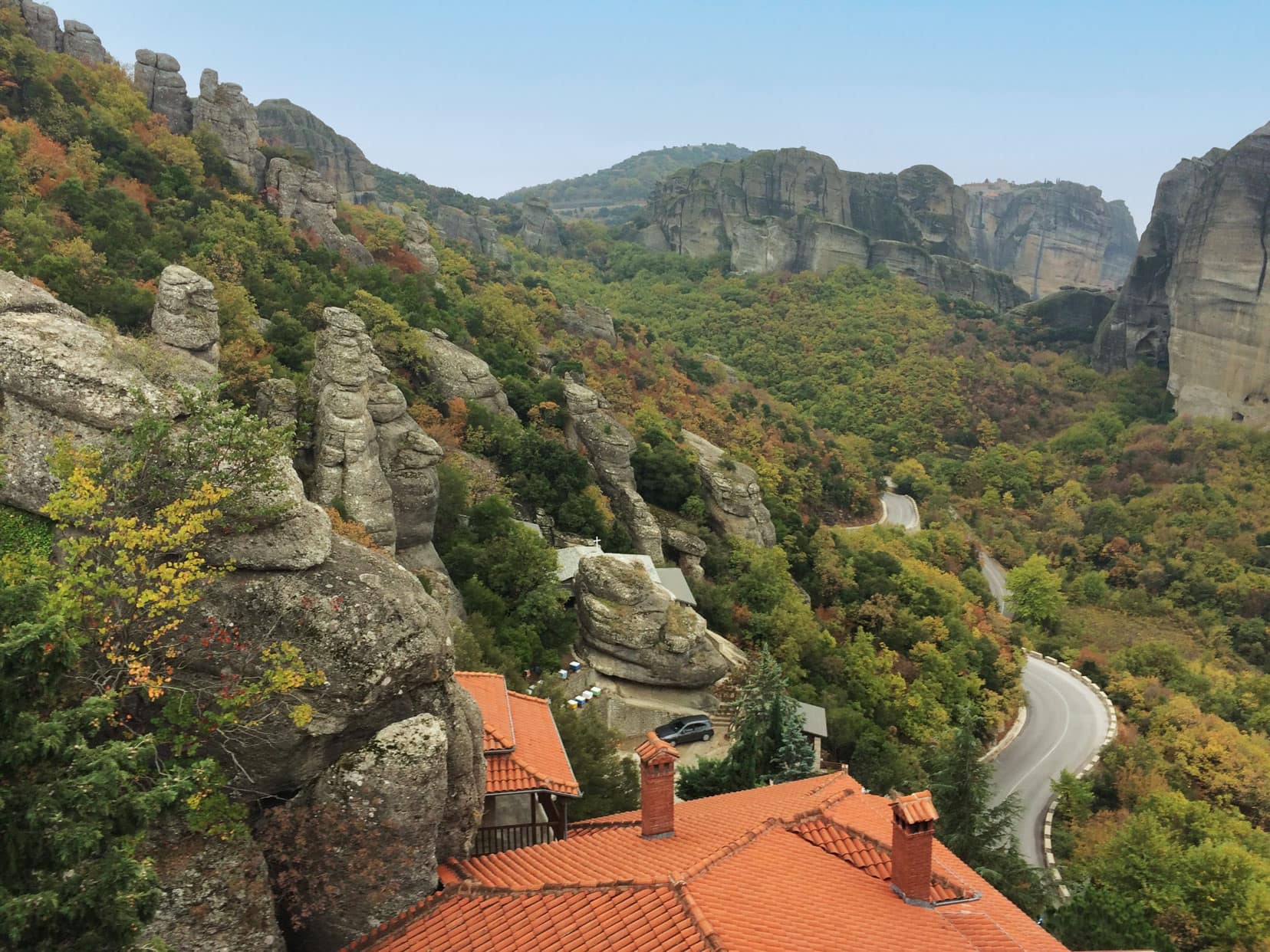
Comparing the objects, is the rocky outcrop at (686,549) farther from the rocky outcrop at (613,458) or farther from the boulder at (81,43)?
the boulder at (81,43)

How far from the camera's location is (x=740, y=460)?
49.4 meters

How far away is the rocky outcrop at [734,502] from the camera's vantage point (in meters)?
39.8

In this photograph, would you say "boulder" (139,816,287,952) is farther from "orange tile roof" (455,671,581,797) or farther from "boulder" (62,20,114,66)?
"boulder" (62,20,114,66)

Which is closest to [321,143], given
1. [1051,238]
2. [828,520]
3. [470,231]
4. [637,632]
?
[470,231]

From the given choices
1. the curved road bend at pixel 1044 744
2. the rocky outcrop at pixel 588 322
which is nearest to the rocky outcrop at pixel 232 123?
the rocky outcrop at pixel 588 322

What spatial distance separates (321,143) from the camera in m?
83.4

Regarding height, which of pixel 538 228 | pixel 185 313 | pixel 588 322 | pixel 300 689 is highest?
pixel 538 228

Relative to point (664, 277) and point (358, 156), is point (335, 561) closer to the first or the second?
point (358, 156)

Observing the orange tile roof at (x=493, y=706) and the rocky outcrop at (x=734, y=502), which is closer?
the orange tile roof at (x=493, y=706)

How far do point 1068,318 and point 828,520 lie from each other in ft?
207

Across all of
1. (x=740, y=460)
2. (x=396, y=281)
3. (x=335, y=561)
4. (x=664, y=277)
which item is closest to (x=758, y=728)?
(x=335, y=561)

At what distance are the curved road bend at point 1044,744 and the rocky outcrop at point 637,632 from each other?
13.0 metres

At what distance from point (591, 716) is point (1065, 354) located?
92.6m

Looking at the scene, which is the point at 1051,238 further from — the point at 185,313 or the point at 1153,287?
the point at 185,313
